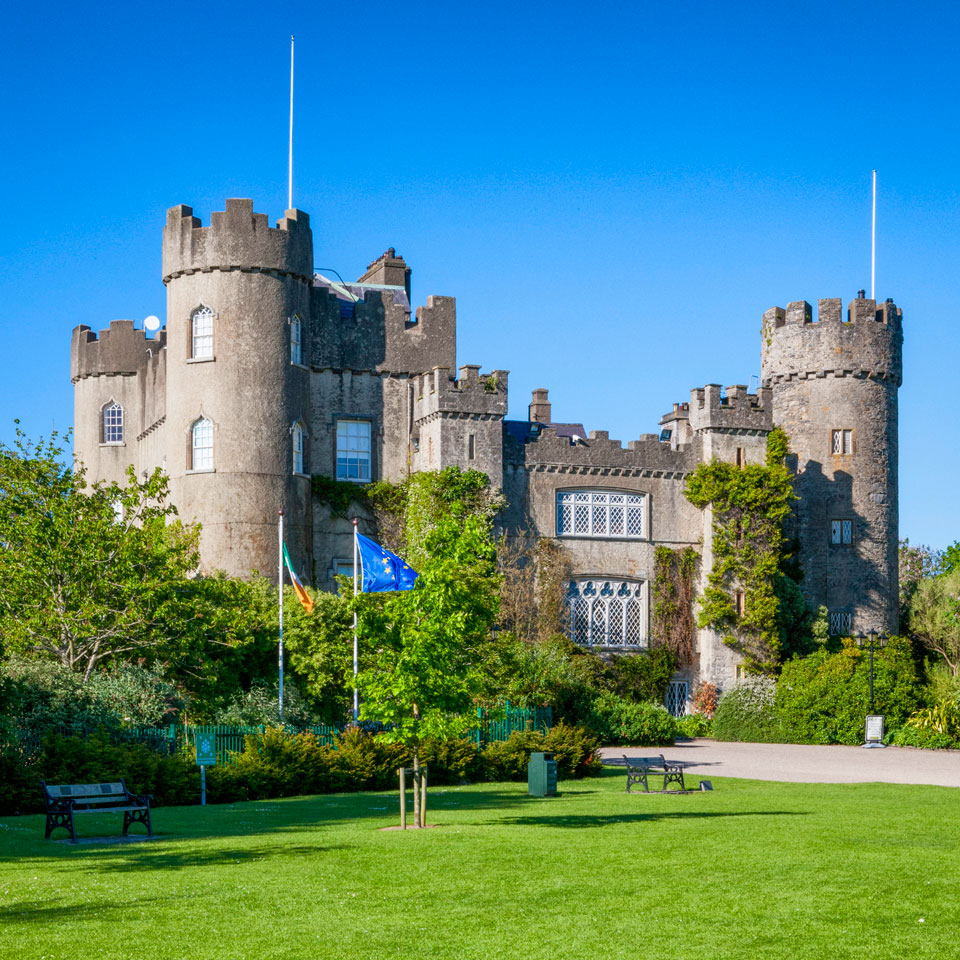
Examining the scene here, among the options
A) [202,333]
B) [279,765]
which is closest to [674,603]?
[202,333]

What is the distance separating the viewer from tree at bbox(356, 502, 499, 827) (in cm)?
1916

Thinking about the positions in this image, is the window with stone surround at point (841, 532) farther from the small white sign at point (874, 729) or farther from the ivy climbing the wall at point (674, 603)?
the small white sign at point (874, 729)

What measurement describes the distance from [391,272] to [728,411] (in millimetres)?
12048

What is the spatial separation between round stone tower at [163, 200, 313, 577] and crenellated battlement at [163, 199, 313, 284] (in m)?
0.03

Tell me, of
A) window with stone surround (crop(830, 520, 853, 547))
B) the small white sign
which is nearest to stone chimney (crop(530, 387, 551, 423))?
window with stone surround (crop(830, 520, 853, 547))

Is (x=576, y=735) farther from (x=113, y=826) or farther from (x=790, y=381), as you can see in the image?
(x=790, y=381)

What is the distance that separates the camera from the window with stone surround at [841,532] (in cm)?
4391

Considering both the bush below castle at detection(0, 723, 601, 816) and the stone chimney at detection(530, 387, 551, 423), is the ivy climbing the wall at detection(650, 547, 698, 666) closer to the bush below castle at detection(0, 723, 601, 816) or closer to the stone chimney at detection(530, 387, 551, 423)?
the stone chimney at detection(530, 387, 551, 423)

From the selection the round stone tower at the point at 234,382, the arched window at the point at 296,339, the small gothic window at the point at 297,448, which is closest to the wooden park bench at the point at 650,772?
the round stone tower at the point at 234,382

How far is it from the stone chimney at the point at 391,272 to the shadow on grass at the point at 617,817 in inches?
1065

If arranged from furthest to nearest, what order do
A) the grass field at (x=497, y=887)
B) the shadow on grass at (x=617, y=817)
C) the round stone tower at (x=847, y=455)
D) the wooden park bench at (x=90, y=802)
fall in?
1. the round stone tower at (x=847, y=455)
2. the shadow on grass at (x=617, y=817)
3. the wooden park bench at (x=90, y=802)
4. the grass field at (x=497, y=887)

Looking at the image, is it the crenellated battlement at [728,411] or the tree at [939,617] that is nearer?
the tree at [939,617]

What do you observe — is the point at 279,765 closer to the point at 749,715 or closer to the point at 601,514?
the point at 749,715

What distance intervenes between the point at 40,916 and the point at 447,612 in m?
8.51
